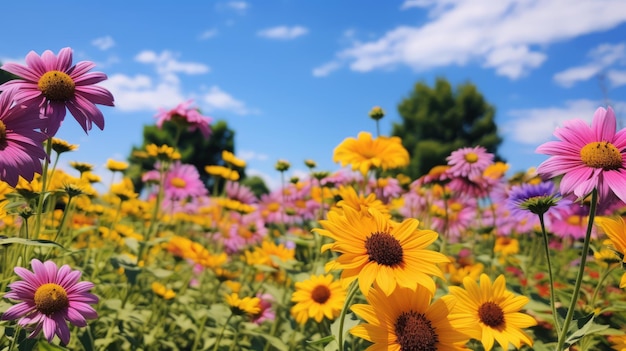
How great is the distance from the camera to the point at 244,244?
3865 mm

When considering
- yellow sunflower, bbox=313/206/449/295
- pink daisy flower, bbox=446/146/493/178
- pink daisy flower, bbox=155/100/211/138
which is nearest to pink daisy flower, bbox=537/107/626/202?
yellow sunflower, bbox=313/206/449/295

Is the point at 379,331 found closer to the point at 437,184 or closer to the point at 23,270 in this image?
the point at 23,270

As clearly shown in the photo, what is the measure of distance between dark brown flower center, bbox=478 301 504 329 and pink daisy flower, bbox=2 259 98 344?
1078 millimetres

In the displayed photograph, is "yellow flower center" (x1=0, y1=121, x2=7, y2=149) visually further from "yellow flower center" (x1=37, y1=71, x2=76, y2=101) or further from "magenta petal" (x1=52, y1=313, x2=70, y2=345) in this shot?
"magenta petal" (x1=52, y1=313, x2=70, y2=345)

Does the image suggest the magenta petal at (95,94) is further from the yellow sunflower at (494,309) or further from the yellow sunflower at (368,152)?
the yellow sunflower at (368,152)

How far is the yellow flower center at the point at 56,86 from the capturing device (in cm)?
142

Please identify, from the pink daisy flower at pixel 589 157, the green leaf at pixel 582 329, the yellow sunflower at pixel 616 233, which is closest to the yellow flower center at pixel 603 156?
the pink daisy flower at pixel 589 157

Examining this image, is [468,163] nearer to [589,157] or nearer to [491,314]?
[491,314]

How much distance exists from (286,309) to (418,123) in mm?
26484

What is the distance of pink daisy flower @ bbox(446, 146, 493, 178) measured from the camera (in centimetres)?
285

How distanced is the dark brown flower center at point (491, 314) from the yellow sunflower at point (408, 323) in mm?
244

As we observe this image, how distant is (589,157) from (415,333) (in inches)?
23.3

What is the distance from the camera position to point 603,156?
1272 millimetres

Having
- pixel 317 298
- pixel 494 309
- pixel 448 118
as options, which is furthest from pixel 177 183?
pixel 448 118
